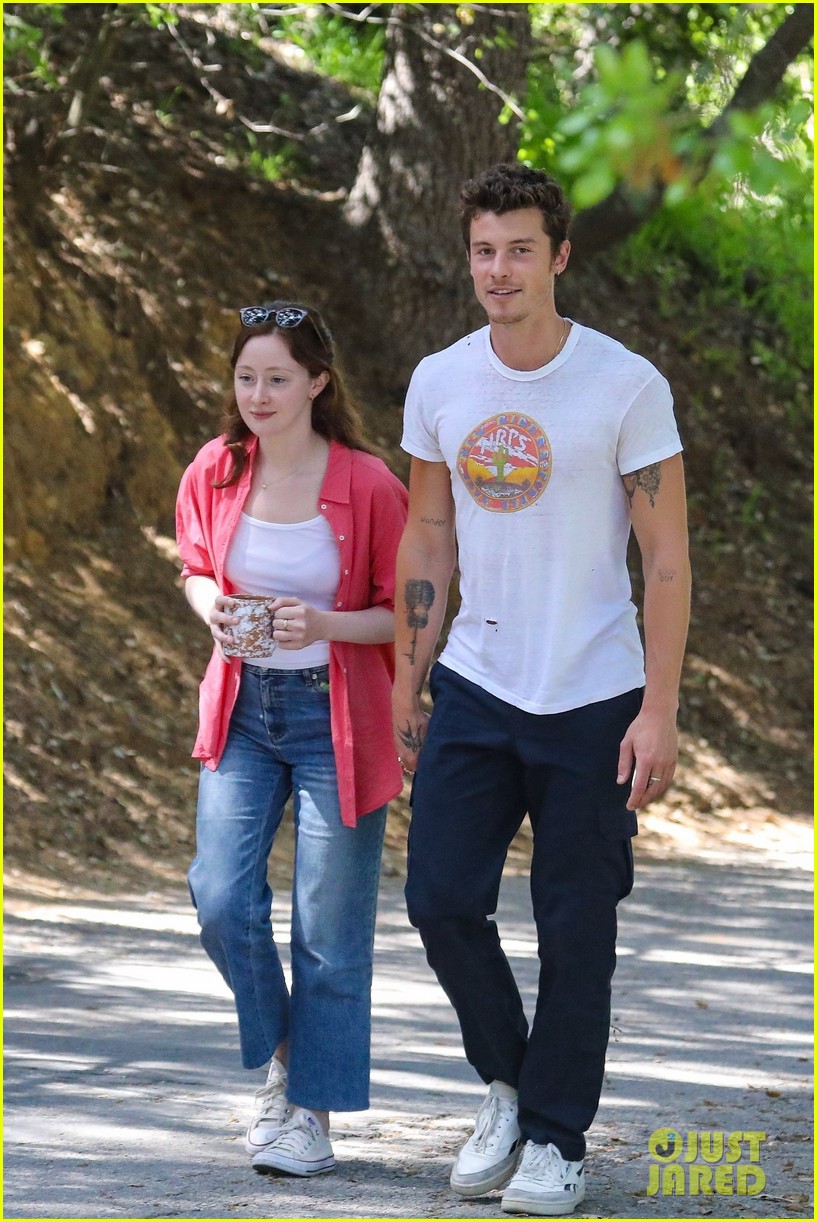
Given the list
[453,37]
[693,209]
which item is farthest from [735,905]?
[693,209]

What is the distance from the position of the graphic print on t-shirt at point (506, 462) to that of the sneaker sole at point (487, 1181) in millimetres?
1481

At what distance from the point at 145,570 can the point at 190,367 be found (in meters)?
1.72

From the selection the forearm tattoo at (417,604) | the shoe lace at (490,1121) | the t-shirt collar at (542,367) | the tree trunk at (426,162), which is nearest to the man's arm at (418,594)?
the forearm tattoo at (417,604)

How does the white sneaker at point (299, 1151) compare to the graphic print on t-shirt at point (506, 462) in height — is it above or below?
below

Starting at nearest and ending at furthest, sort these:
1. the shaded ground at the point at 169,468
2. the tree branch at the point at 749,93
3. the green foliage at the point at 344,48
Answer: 1. the shaded ground at the point at 169,468
2. the tree branch at the point at 749,93
3. the green foliage at the point at 344,48

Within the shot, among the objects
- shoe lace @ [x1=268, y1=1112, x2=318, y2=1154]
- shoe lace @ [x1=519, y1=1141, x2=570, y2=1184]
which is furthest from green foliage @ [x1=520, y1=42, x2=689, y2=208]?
shoe lace @ [x1=268, y1=1112, x2=318, y2=1154]

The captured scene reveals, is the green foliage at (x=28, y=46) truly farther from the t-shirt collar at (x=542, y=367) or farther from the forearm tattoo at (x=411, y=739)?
the forearm tattoo at (x=411, y=739)

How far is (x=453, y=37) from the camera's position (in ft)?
35.0

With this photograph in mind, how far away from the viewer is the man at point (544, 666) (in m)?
3.39

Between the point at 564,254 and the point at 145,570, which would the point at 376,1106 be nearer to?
the point at 564,254

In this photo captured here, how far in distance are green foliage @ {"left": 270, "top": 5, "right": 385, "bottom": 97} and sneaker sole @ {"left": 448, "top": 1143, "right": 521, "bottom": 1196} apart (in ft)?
35.4

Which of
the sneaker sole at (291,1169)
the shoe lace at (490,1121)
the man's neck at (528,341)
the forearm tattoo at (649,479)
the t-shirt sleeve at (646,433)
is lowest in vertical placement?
the sneaker sole at (291,1169)

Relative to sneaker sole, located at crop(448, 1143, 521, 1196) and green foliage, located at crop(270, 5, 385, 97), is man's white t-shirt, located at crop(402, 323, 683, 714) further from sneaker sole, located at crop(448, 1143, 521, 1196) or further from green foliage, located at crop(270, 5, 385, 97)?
green foliage, located at crop(270, 5, 385, 97)

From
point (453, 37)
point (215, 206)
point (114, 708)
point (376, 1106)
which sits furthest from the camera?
point (215, 206)
